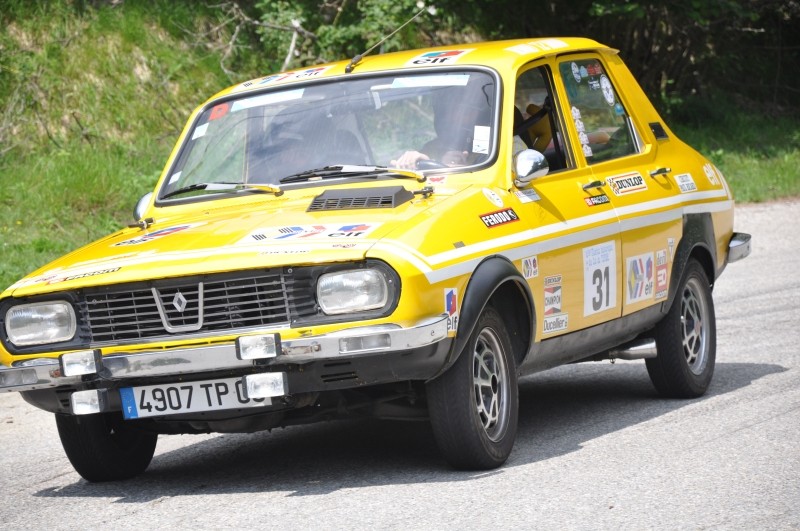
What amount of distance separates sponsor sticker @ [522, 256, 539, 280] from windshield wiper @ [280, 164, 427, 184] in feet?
2.03

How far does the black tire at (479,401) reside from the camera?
5715 millimetres

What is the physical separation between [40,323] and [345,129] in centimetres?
185

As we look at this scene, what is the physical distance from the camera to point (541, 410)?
767cm

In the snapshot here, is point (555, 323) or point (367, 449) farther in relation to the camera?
point (367, 449)

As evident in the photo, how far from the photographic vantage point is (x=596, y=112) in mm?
7586

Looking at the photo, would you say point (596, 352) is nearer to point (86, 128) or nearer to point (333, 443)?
point (333, 443)

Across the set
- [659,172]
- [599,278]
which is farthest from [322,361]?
[659,172]

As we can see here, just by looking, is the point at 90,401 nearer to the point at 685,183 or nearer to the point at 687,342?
the point at 687,342

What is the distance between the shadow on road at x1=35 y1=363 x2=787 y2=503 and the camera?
237 inches

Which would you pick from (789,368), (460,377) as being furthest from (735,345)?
(460,377)

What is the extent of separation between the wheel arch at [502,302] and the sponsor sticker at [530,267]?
0.08m

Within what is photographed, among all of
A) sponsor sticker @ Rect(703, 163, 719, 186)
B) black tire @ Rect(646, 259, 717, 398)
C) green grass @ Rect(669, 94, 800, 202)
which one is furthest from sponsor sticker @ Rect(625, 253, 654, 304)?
green grass @ Rect(669, 94, 800, 202)

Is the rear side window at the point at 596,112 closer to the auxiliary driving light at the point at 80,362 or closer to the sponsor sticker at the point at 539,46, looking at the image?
the sponsor sticker at the point at 539,46

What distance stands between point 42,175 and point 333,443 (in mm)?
8981
